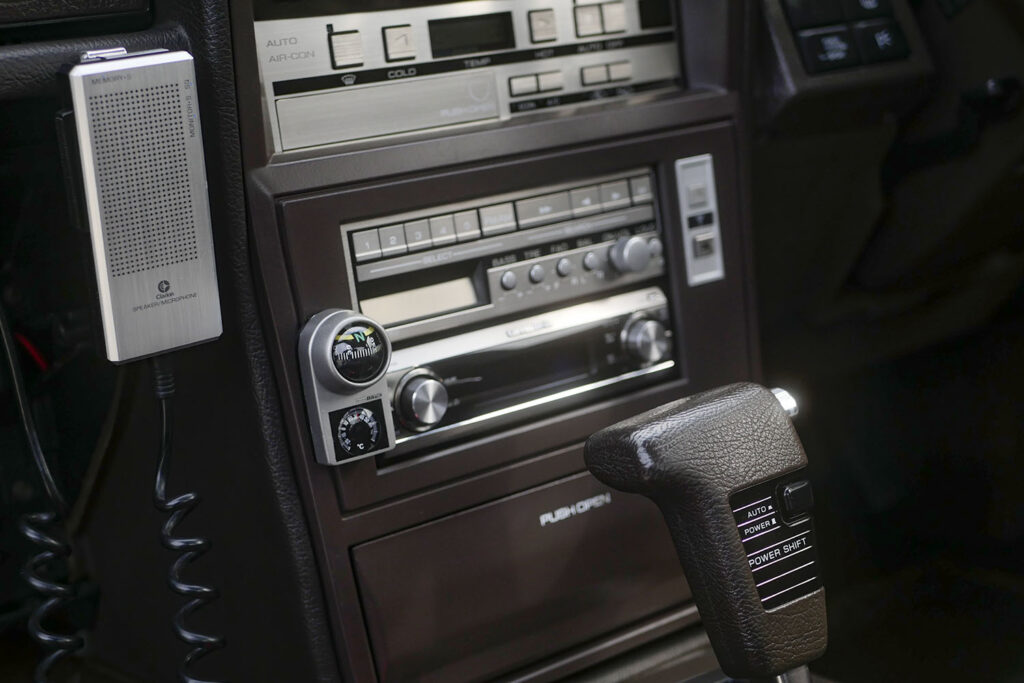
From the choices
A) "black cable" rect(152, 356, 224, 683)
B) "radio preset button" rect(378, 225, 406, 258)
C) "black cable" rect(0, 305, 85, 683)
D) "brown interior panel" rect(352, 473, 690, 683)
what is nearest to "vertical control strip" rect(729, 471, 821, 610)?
"brown interior panel" rect(352, 473, 690, 683)

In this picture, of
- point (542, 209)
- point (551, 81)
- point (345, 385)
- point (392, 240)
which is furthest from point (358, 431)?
point (551, 81)

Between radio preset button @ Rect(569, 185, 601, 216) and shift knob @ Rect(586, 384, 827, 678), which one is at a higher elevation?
radio preset button @ Rect(569, 185, 601, 216)

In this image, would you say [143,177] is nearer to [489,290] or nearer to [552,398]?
[489,290]

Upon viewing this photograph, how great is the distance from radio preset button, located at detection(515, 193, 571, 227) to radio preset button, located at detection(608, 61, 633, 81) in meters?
0.13

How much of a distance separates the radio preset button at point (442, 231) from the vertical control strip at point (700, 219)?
0.82 ft

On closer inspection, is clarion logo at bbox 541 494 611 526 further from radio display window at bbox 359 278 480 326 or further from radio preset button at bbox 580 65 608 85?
radio preset button at bbox 580 65 608 85

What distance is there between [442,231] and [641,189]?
220 millimetres

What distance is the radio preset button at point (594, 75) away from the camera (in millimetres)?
1016

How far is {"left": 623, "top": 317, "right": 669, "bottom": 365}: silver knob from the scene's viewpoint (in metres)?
1.04

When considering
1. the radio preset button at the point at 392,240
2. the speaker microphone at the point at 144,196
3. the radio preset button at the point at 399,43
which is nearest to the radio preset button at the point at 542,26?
the radio preset button at the point at 399,43

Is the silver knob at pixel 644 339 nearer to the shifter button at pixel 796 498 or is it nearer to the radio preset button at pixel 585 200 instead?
the radio preset button at pixel 585 200

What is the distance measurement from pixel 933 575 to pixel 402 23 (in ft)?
3.12

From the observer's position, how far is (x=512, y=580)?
0.99 m

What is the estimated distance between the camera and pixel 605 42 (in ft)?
3.37
